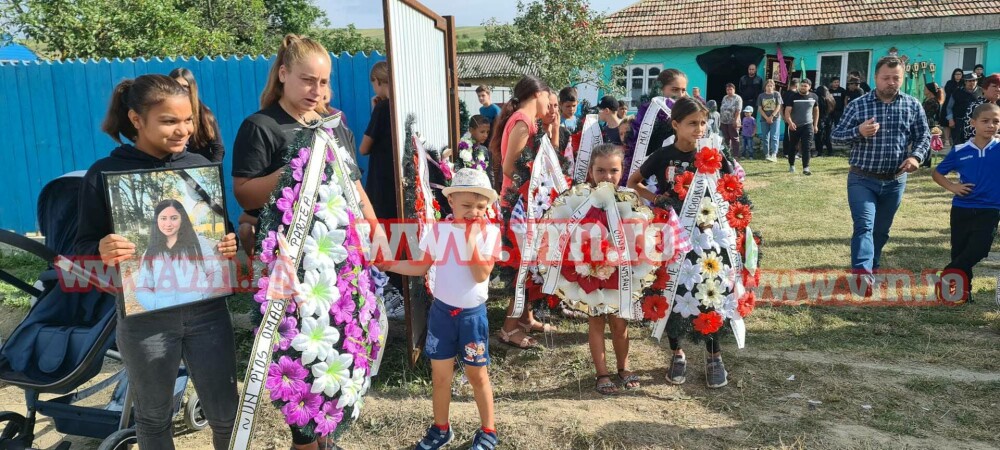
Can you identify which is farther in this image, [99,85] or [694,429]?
[99,85]

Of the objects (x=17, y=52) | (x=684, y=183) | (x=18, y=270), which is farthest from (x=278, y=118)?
(x=17, y=52)

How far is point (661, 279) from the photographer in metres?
3.77

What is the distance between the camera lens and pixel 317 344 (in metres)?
2.62

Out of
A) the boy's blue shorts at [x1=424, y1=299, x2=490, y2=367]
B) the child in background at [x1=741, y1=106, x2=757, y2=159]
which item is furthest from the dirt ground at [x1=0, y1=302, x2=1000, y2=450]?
the child in background at [x1=741, y1=106, x2=757, y2=159]

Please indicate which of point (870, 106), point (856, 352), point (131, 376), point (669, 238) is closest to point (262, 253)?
point (131, 376)

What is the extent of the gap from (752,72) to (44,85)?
14253mm

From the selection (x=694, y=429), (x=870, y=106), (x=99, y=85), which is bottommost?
(x=694, y=429)

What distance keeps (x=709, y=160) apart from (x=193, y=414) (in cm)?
306

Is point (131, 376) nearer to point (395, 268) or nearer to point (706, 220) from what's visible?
point (395, 268)

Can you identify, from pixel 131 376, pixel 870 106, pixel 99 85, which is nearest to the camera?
pixel 131 376

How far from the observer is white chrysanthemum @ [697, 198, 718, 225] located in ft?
12.0

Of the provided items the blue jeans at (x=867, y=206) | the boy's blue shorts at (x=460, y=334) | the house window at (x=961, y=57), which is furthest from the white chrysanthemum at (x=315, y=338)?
the house window at (x=961, y=57)

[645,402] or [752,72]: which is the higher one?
[752,72]

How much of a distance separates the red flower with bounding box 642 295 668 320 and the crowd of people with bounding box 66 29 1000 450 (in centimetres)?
16
